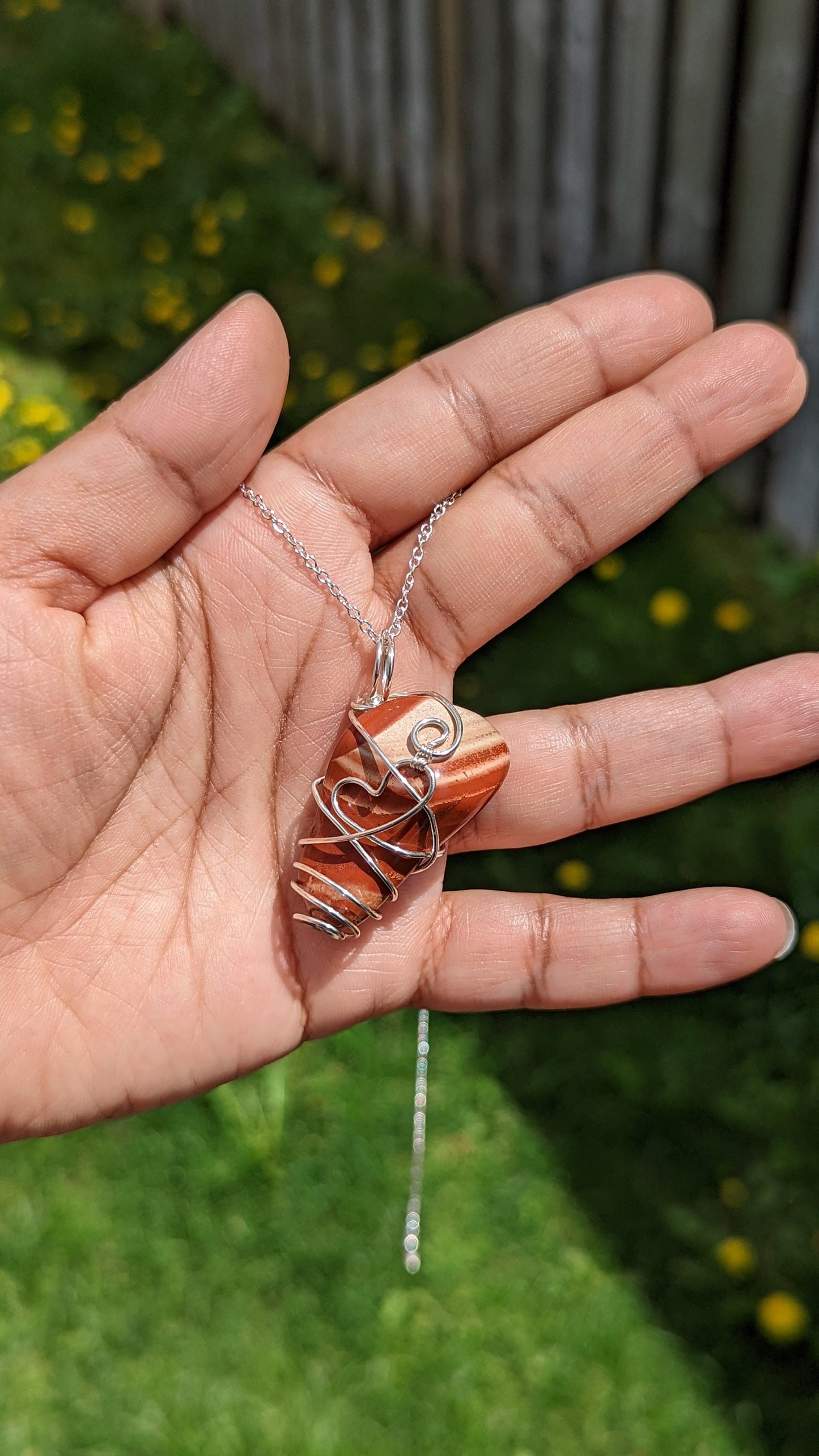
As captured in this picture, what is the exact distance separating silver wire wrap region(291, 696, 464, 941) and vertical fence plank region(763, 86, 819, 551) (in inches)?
75.8

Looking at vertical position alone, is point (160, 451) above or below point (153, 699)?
above

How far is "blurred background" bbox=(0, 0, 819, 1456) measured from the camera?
285cm

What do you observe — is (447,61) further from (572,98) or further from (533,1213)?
(533,1213)

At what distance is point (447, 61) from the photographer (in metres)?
4.31

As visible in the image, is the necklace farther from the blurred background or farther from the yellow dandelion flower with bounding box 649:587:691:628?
the yellow dandelion flower with bounding box 649:587:691:628

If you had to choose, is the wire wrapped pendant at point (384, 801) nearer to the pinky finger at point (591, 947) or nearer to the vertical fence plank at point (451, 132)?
the pinky finger at point (591, 947)

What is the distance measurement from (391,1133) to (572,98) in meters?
3.12

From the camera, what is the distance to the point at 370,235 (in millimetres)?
4930

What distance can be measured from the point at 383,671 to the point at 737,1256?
1.72 metres

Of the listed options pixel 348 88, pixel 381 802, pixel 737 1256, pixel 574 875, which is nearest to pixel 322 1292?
pixel 737 1256

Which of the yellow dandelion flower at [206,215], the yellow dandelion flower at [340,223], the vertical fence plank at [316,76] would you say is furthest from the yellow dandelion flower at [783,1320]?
the vertical fence plank at [316,76]

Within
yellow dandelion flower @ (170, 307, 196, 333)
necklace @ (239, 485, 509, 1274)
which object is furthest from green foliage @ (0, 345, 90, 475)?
necklace @ (239, 485, 509, 1274)

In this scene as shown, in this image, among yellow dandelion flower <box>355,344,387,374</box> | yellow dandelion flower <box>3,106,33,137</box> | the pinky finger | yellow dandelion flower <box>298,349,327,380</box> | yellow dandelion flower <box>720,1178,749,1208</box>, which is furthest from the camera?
yellow dandelion flower <box>3,106,33,137</box>

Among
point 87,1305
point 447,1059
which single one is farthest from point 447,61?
point 87,1305
